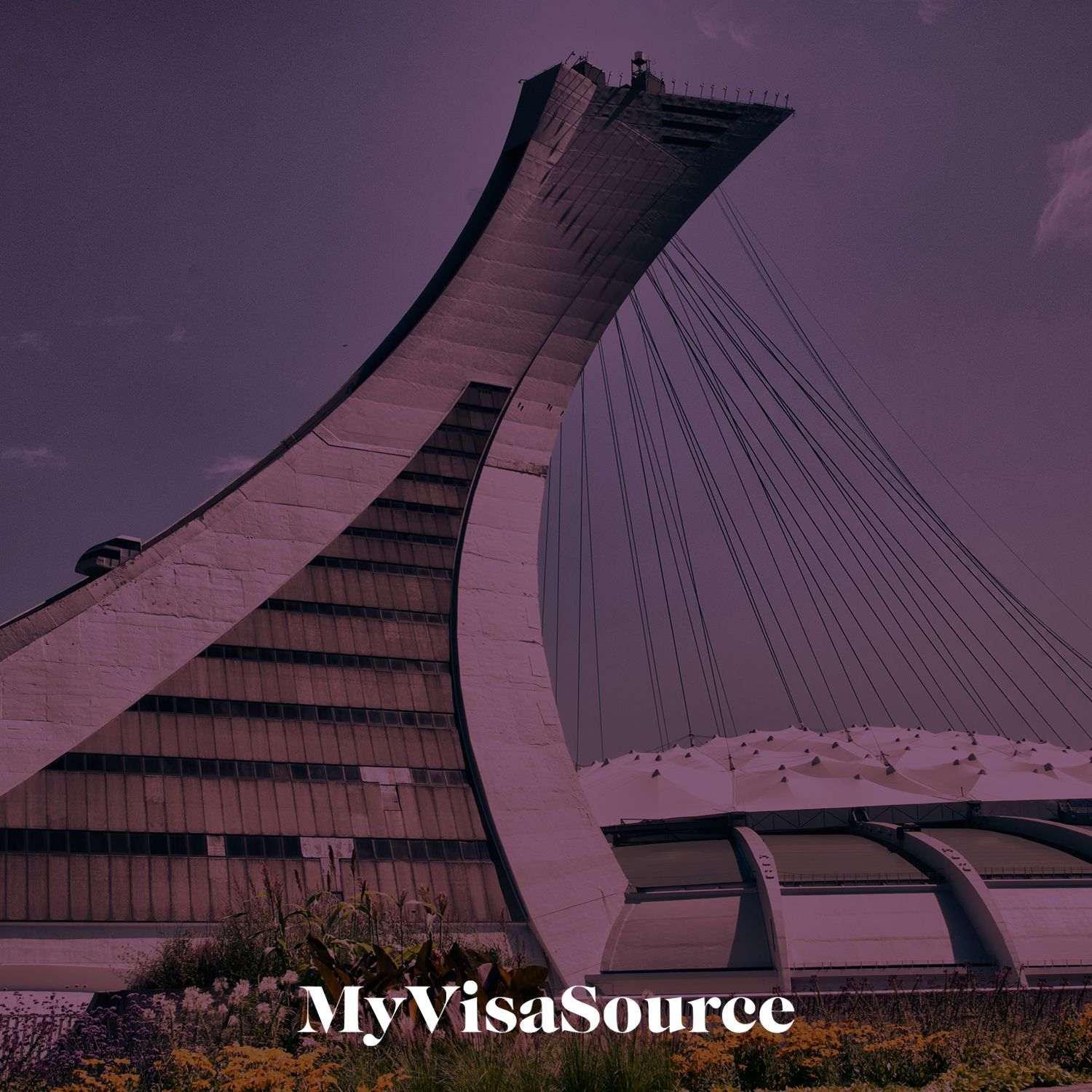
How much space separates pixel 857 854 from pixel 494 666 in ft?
61.7

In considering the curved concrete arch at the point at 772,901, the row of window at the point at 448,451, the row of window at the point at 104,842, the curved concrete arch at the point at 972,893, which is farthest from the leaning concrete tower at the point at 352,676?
the curved concrete arch at the point at 972,893

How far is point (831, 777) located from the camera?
201ft

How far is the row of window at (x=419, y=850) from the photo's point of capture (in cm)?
4641

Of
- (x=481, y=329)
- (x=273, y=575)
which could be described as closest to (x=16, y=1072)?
(x=273, y=575)

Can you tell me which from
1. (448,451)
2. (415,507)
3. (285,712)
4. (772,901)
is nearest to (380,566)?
(415,507)

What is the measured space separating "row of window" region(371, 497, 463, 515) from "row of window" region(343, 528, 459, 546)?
1.46 m

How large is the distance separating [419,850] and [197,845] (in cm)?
896

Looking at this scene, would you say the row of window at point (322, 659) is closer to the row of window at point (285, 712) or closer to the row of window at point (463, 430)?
the row of window at point (285, 712)

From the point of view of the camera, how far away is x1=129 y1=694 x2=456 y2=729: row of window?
1861 inches

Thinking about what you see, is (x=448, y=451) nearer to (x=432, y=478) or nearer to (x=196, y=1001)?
(x=432, y=478)

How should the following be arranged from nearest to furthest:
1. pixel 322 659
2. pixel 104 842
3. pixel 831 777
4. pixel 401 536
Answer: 1. pixel 104 842
2. pixel 322 659
3. pixel 401 536
4. pixel 831 777

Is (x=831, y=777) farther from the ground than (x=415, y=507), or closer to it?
closer to it

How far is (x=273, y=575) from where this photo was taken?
5394 centimetres

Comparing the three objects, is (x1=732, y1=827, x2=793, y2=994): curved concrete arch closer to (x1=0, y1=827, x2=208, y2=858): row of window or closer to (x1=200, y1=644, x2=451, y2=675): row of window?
(x1=200, y1=644, x2=451, y2=675): row of window
